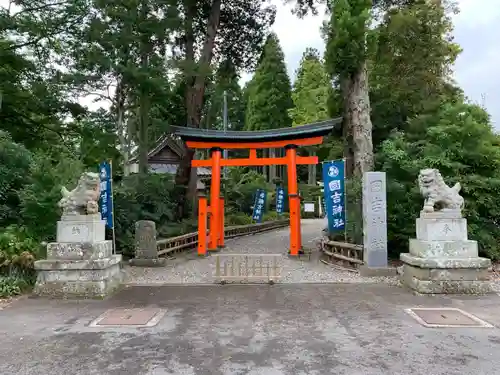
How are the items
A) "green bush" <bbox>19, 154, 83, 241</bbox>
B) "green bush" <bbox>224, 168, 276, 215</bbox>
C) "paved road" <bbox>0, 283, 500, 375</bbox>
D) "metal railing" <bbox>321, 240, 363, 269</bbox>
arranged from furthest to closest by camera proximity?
"green bush" <bbox>224, 168, 276, 215</bbox> → "metal railing" <bbox>321, 240, 363, 269</bbox> → "green bush" <bbox>19, 154, 83, 241</bbox> → "paved road" <bbox>0, 283, 500, 375</bbox>

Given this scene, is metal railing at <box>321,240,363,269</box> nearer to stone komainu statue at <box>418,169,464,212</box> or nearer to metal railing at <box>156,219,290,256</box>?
stone komainu statue at <box>418,169,464,212</box>

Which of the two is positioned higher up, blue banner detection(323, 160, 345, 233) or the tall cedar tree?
the tall cedar tree

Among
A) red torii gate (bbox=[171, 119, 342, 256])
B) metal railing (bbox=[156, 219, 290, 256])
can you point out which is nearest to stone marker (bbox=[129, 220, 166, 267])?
metal railing (bbox=[156, 219, 290, 256])

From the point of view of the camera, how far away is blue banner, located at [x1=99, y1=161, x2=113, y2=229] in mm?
9734

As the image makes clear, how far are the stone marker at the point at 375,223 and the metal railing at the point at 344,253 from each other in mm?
550

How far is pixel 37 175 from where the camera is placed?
9.29 meters

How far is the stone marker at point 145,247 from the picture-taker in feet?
34.1

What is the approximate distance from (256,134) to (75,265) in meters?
7.90

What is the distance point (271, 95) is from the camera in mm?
33625

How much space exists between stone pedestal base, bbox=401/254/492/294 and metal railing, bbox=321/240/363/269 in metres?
2.46

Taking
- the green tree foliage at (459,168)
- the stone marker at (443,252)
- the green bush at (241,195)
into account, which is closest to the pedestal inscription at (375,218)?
the green tree foliage at (459,168)

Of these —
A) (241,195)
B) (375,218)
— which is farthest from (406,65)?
(241,195)

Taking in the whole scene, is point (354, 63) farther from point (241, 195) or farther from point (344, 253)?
point (241, 195)

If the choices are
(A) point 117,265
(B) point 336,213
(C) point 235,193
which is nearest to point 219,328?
(A) point 117,265
